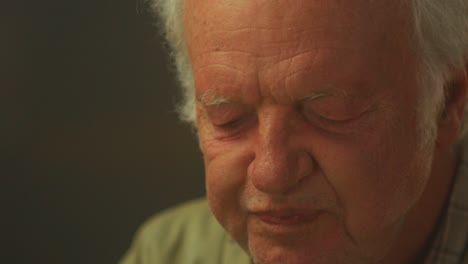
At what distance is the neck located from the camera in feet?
5.19

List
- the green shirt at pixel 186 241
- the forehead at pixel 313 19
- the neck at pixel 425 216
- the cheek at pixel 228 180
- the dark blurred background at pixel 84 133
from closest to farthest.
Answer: the forehead at pixel 313 19 → the cheek at pixel 228 180 → the neck at pixel 425 216 → the green shirt at pixel 186 241 → the dark blurred background at pixel 84 133

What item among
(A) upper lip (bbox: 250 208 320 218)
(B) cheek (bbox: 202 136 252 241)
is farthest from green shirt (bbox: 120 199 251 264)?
→ (A) upper lip (bbox: 250 208 320 218)

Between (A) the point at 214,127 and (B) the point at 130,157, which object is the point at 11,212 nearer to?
(B) the point at 130,157

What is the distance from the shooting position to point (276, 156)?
4.34 feet

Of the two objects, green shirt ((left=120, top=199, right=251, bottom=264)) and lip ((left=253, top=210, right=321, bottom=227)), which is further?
green shirt ((left=120, top=199, right=251, bottom=264))

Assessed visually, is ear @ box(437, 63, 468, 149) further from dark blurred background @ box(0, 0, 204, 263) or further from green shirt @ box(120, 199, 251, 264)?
dark blurred background @ box(0, 0, 204, 263)

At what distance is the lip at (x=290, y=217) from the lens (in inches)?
54.2

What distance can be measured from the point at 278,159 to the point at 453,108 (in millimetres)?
365

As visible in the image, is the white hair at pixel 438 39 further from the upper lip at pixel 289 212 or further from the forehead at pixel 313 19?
the upper lip at pixel 289 212

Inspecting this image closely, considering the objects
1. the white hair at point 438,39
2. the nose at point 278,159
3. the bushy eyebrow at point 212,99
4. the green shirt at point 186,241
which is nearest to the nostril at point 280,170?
the nose at point 278,159

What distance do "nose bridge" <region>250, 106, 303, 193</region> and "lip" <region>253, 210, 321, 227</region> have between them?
0.05 meters

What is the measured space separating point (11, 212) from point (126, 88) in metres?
0.50

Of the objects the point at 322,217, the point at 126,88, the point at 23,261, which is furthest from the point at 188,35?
the point at 23,261

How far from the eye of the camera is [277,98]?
1323 mm
